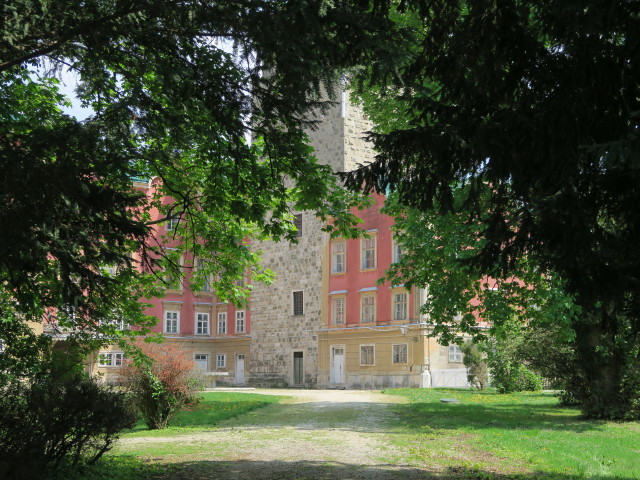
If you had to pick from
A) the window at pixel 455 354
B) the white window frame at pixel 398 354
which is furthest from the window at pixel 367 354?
the window at pixel 455 354

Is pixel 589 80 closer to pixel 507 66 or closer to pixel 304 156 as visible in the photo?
pixel 507 66

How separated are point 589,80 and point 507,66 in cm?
101

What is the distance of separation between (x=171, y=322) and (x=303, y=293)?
995 centimetres

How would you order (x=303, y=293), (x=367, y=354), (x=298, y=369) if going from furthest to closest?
(x=303, y=293) < (x=298, y=369) < (x=367, y=354)

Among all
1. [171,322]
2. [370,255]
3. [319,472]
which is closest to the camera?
[319,472]

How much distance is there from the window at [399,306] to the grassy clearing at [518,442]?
15073 mm

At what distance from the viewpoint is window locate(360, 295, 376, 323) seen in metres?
37.8

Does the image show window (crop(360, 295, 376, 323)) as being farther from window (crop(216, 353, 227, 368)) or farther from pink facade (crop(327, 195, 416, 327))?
window (crop(216, 353, 227, 368))

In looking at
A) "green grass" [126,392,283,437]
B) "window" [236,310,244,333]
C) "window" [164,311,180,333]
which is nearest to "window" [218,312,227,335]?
"window" [236,310,244,333]

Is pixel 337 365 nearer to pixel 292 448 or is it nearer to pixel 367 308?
pixel 367 308

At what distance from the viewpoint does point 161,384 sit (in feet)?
50.0

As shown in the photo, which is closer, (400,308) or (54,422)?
(54,422)

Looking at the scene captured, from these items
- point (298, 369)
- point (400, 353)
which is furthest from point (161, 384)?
point (298, 369)

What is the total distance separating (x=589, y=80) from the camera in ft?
20.9
